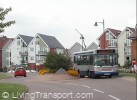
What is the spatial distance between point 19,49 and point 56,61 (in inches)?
Result: 3580

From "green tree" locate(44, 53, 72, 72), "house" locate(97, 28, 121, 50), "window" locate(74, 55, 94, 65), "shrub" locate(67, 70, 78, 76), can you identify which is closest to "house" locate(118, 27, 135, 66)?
"house" locate(97, 28, 121, 50)

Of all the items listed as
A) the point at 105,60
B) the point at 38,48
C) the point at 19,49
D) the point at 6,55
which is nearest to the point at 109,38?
the point at 38,48

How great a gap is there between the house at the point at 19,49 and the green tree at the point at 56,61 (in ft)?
285

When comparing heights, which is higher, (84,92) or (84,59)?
(84,59)

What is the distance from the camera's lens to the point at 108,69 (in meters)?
36.7

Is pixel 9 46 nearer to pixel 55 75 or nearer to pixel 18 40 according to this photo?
pixel 18 40

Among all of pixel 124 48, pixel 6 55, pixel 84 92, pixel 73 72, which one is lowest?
pixel 84 92

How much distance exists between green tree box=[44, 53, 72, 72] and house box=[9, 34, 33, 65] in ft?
285

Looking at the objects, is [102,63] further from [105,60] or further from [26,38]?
[26,38]

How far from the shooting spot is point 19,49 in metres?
132

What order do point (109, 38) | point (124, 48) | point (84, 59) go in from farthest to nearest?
point (109, 38) < point (124, 48) < point (84, 59)

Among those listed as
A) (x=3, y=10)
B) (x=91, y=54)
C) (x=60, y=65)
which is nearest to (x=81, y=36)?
(x=60, y=65)

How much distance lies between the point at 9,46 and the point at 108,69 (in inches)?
3983

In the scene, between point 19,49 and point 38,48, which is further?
point 19,49
